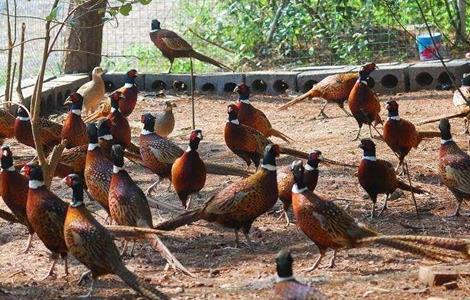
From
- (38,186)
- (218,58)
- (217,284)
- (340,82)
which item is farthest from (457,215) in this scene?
(218,58)

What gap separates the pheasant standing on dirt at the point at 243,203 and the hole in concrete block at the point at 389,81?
6.40 metres

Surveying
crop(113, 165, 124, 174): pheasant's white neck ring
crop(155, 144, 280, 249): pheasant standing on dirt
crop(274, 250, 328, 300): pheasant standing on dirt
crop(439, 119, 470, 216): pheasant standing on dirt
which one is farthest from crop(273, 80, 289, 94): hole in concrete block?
crop(274, 250, 328, 300): pheasant standing on dirt

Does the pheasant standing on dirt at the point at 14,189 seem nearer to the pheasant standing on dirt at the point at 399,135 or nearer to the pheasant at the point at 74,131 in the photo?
the pheasant at the point at 74,131

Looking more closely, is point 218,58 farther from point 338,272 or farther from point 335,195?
point 338,272

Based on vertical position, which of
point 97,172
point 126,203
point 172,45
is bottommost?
point 126,203

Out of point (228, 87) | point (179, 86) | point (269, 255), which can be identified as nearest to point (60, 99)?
point (179, 86)

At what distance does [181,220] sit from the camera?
6887 mm

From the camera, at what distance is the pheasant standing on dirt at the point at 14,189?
23.6 feet

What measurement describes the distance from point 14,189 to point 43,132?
245 cm

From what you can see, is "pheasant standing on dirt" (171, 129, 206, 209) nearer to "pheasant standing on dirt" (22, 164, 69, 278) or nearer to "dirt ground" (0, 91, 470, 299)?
"dirt ground" (0, 91, 470, 299)

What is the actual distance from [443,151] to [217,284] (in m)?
2.64

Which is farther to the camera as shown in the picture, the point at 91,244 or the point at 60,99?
the point at 60,99

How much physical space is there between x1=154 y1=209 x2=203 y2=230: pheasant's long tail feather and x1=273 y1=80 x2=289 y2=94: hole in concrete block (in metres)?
6.71

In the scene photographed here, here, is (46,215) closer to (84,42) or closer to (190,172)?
(190,172)
